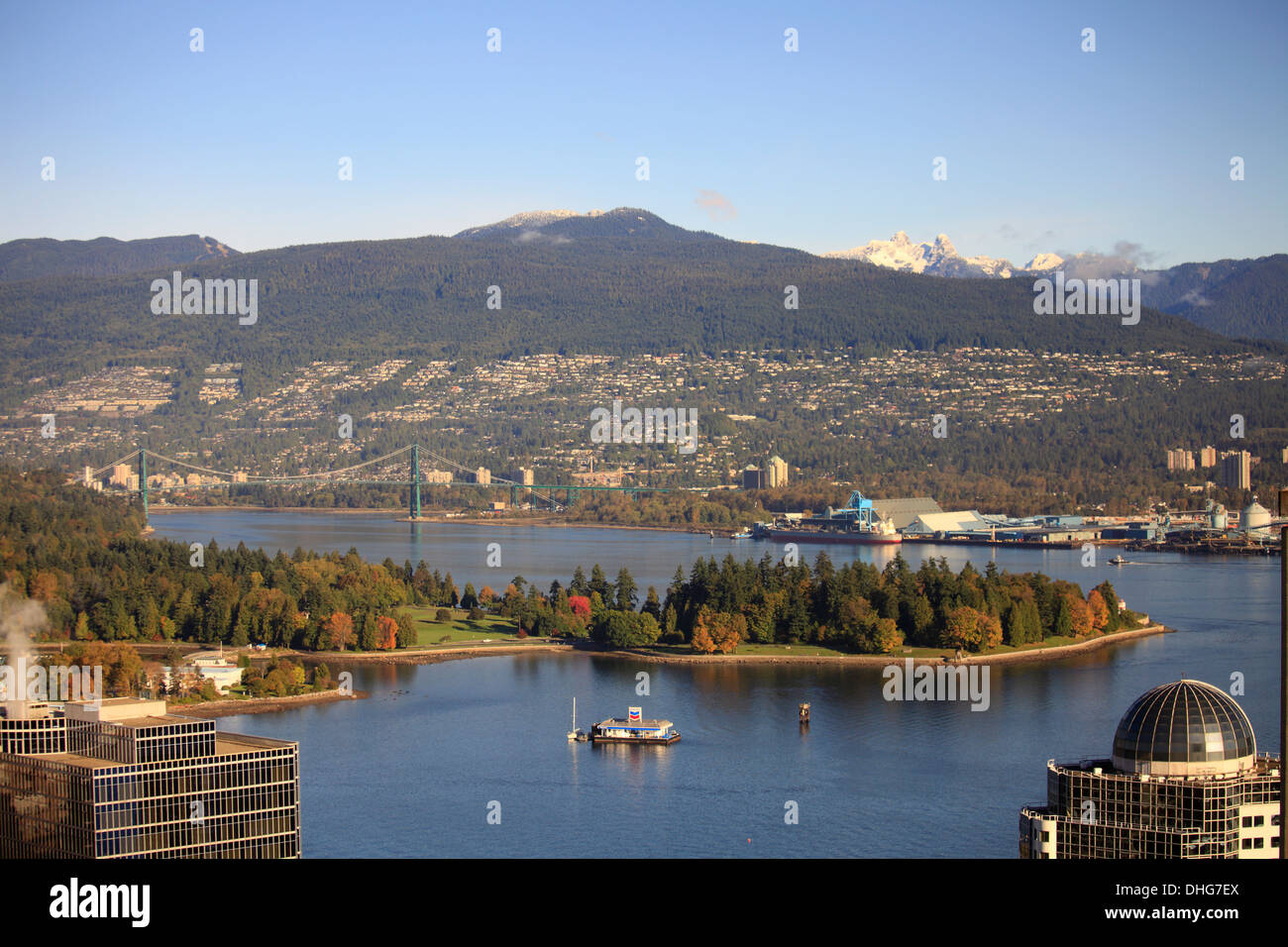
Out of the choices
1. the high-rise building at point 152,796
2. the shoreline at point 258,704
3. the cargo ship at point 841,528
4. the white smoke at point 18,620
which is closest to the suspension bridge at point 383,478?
the cargo ship at point 841,528

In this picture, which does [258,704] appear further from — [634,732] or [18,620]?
[18,620]

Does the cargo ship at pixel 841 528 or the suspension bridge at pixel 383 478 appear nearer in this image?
the cargo ship at pixel 841 528

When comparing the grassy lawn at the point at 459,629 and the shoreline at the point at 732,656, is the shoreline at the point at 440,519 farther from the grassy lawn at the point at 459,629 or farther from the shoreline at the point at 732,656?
the shoreline at the point at 732,656

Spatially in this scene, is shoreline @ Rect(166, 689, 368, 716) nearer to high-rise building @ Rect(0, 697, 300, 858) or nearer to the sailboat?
the sailboat

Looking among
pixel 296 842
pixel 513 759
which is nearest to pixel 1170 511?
pixel 513 759

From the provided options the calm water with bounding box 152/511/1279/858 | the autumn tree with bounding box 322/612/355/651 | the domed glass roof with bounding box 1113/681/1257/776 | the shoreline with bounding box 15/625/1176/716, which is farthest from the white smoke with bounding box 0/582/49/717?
the domed glass roof with bounding box 1113/681/1257/776

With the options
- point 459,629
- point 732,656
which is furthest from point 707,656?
point 459,629

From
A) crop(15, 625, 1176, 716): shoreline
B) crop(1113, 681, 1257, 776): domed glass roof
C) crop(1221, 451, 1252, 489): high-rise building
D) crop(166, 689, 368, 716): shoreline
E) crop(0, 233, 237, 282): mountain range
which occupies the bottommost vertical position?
crop(166, 689, 368, 716): shoreline

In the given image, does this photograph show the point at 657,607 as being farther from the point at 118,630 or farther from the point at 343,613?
the point at 118,630
